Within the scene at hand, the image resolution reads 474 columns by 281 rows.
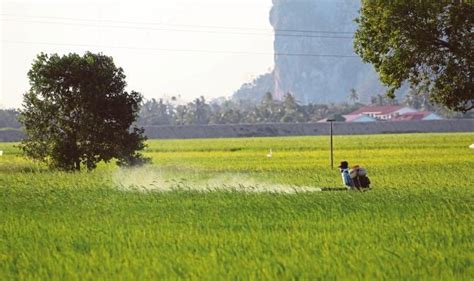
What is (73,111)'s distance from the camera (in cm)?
5059

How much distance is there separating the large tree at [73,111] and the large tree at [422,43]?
13368 millimetres

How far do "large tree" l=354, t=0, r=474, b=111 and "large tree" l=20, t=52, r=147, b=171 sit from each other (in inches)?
526

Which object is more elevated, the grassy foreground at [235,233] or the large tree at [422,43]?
the large tree at [422,43]

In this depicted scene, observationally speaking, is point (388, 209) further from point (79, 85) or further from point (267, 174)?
point (79, 85)

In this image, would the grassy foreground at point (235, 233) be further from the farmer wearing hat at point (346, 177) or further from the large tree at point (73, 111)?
the large tree at point (73, 111)

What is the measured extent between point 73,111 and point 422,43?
59.2ft

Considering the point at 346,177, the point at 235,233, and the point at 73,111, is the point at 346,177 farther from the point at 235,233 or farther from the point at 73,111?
the point at 73,111

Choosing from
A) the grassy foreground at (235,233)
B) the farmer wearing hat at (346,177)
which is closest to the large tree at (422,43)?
the grassy foreground at (235,233)

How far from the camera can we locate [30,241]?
760 inches

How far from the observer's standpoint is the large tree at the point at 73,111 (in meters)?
49.9

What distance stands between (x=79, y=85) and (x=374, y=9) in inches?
625

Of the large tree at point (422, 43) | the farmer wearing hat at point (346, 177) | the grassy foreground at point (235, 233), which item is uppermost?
the large tree at point (422, 43)

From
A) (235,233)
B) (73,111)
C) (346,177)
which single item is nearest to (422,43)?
(346,177)

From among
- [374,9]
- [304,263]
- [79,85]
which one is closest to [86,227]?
[304,263]
